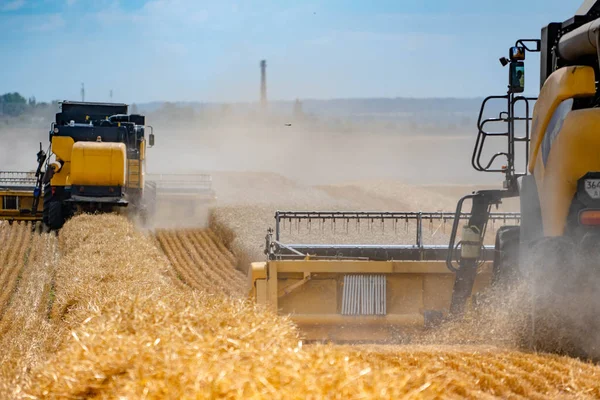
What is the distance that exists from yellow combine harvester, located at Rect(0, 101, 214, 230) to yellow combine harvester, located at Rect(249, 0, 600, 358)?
1181 centimetres

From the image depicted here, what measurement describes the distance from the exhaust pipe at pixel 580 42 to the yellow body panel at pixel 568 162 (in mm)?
598

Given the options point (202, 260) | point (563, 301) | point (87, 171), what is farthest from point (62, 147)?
point (563, 301)

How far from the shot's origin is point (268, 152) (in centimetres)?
8412

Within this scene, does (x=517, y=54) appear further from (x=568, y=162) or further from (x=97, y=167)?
(x=97, y=167)

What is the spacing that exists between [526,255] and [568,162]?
43.6 inches

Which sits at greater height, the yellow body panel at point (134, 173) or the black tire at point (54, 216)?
the yellow body panel at point (134, 173)

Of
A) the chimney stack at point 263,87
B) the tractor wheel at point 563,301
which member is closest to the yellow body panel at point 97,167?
the tractor wheel at point 563,301

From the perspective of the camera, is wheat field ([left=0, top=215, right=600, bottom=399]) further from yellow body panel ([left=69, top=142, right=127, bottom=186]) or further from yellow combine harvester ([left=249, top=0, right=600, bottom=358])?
yellow body panel ([left=69, top=142, right=127, bottom=186])

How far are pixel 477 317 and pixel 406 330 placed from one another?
1.31m

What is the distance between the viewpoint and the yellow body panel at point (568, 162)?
716cm

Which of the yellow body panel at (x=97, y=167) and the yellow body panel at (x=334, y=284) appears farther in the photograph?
the yellow body panel at (x=97, y=167)

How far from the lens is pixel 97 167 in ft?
75.1

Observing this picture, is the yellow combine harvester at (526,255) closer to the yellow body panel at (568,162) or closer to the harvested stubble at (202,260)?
the yellow body panel at (568,162)

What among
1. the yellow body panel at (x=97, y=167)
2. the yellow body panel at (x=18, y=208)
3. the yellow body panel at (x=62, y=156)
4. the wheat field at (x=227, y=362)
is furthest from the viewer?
the yellow body panel at (x=18, y=208)
